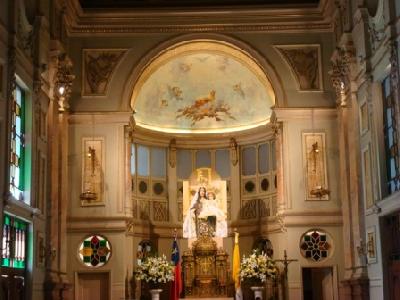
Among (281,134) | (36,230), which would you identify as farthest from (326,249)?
(36,230)

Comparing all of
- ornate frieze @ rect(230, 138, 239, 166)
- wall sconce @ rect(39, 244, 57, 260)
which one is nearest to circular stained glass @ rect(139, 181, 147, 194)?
ornate frieze @ rect(230, 138, 239, 166)

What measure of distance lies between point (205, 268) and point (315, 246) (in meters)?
4.58

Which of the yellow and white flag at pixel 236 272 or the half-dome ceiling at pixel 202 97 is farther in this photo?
the half-dome ceiling at pixel 202 97

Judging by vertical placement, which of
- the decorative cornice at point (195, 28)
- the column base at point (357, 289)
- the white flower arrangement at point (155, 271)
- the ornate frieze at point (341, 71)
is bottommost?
the column base at point (357, 289)

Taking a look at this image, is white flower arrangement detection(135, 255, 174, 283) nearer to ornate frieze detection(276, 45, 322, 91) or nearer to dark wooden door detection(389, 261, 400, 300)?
ornate frieze detection(276, 45, 322, 91)

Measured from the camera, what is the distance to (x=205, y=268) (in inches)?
1065

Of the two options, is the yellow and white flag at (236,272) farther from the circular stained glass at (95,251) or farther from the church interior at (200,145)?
the circular stained glass at (95,251)

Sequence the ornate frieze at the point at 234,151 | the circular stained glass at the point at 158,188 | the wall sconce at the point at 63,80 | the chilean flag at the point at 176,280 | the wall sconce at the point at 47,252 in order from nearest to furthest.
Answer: the wall sconce at the point at 47,252 < the wall sconce at the point at 63,80 < the chilean flag at the point at 176,280 < the circular stained glass at the point at 158,188 < the ornate frieze at the point at 234,151

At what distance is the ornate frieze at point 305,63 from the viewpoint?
2583 cm

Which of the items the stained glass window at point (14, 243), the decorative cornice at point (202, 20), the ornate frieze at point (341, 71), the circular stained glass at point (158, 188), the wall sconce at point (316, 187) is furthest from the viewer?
the circular stained glass at point (158, 188)

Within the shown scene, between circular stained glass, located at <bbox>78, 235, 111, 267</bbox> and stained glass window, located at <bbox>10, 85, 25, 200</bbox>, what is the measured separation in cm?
538

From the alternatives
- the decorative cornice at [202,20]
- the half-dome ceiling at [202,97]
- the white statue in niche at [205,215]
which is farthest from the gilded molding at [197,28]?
the white statue in niche at [205,215]

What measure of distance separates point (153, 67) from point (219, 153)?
619 cm

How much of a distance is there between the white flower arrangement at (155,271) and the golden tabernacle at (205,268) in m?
1.42
